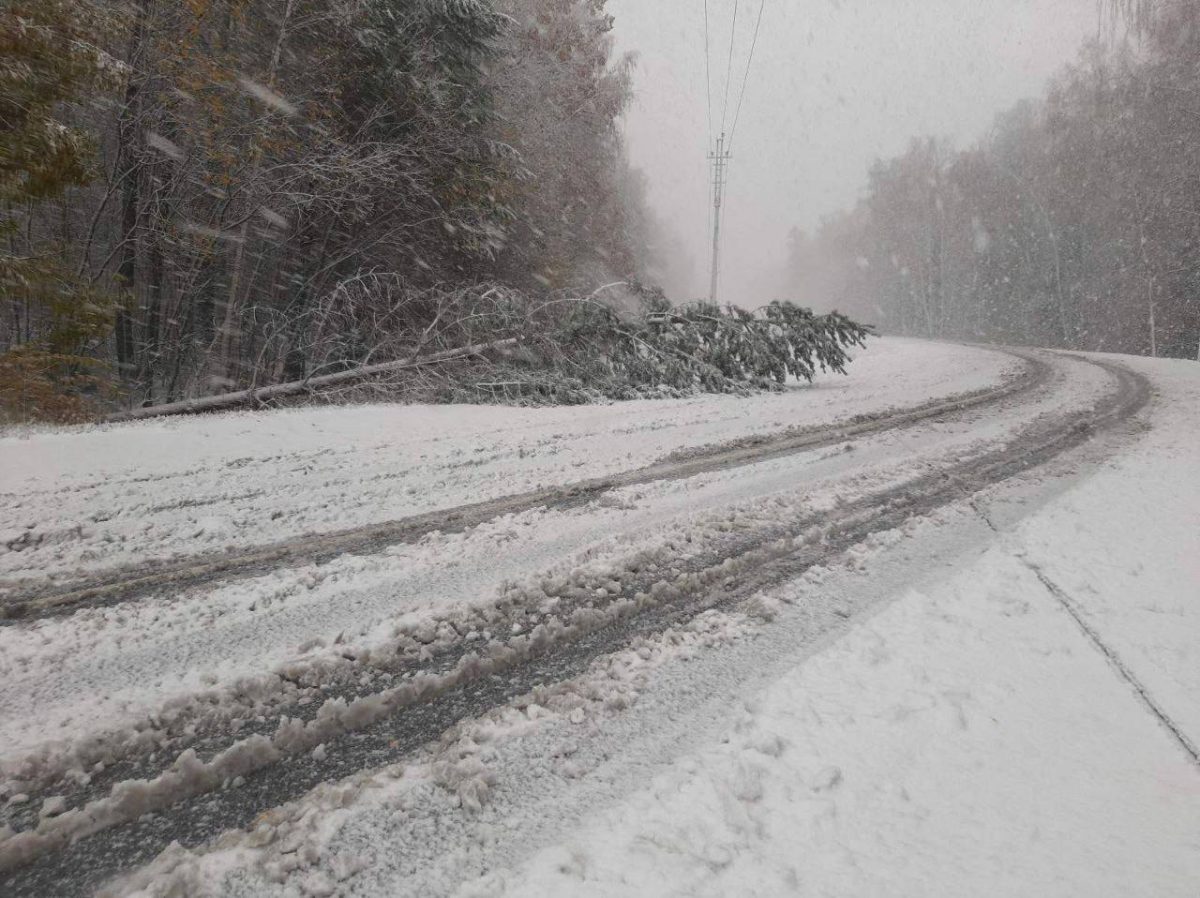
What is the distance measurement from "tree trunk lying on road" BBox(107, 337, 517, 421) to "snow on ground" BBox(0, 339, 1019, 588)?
0.93m

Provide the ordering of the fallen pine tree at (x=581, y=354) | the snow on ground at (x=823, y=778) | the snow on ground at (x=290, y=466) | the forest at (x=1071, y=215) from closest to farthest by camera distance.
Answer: the snow on ground at (x=823, y=778) → the snow on ground at (x=290, y=466) → the fallen pine tree at (x=581, y=354) → the forest at (x=1071, y=215)

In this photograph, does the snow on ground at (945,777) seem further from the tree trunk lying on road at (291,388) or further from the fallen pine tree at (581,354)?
the tree trunk lying on road at (291,388)

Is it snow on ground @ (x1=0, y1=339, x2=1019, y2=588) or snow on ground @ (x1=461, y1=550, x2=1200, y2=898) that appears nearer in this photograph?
snow on ground @ (x1=461, y1=550, x2=1200, y2=898)

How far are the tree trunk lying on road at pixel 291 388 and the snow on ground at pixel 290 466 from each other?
93 cm

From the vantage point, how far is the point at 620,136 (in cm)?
1541

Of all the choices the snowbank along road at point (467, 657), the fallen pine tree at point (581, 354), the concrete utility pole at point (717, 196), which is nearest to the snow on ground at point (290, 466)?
the snowbank along road at point (467, 657)

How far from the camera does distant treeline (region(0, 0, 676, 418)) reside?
5.15 metres

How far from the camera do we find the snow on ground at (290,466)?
82.1 inches

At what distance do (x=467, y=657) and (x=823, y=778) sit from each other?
0.80 m

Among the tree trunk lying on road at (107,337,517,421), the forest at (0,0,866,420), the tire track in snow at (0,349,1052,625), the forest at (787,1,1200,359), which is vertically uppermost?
the forest at (787,1,1200,359)

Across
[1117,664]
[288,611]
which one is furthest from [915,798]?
[288,611]

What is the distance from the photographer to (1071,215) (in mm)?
29734

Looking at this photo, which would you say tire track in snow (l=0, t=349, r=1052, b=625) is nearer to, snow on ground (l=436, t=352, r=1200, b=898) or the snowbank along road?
the snowbank along road

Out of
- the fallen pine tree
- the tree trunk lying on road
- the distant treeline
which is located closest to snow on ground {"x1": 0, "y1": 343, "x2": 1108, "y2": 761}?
the fallen pine tree
